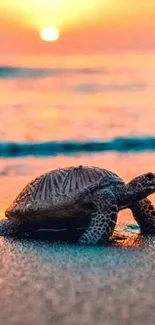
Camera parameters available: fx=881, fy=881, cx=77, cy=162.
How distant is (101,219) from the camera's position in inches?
236

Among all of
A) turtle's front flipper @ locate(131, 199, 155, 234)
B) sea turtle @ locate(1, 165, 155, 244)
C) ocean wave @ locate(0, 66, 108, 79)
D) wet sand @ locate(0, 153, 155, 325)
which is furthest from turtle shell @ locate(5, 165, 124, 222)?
ocean wave @ locate(0, 66, 108, 79)

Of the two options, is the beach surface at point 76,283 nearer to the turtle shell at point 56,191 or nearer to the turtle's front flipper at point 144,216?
the turtle shell at point 56,191

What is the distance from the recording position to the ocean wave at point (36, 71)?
21031mm

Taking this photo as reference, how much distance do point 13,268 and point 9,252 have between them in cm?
56

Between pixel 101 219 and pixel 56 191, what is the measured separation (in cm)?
38

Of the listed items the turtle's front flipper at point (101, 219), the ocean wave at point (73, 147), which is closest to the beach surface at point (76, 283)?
the turtle's front flipper at point (101, 219)

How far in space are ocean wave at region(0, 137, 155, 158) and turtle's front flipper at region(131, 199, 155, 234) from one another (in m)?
6.11

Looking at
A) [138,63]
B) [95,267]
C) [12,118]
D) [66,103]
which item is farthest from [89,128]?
[95,267]

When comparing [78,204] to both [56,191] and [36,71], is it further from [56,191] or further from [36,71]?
[36,71]

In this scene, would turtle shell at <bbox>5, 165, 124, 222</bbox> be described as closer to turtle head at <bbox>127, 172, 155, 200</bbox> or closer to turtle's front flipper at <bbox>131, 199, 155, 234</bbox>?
turtle head at <bbox>127, 172, 155, 200</bbox>

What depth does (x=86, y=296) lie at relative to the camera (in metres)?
4.28

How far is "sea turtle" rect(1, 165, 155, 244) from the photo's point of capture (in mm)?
6031

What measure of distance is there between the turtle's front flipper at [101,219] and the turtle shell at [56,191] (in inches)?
4.4

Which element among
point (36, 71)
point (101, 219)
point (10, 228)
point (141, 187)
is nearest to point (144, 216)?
point (141, 187)
